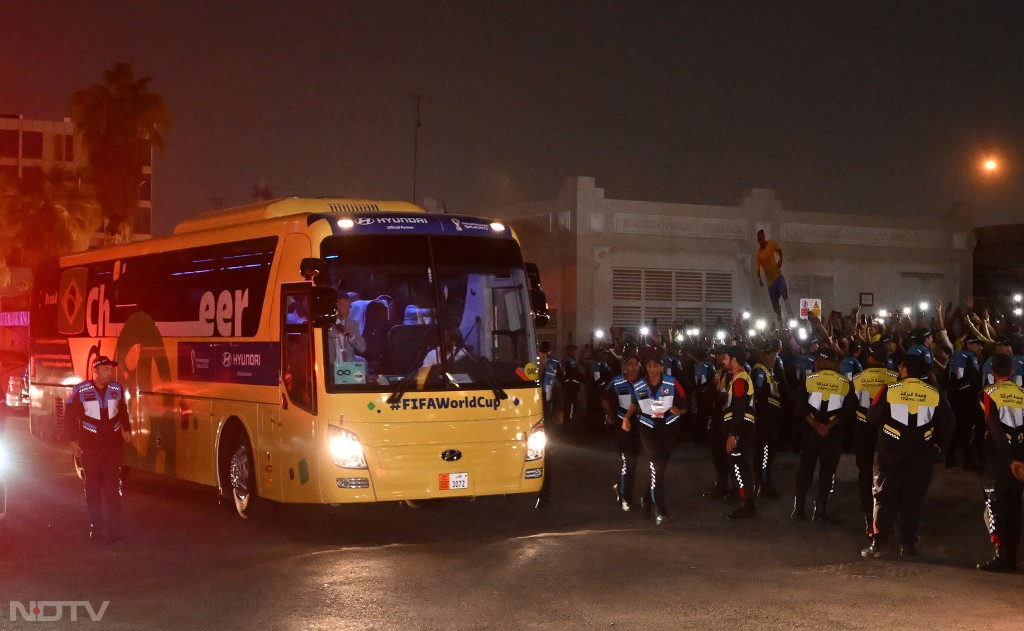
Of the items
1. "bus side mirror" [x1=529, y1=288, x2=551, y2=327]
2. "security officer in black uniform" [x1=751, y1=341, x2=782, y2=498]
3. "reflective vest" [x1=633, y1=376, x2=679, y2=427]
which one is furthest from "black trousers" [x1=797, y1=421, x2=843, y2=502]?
"bus side mirror" [x1=529, y1=288, x2=551, y2=327]

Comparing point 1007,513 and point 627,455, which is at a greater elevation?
point 627,455

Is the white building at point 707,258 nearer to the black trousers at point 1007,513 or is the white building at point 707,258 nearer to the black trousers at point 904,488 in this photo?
the black trousers at point 904,488

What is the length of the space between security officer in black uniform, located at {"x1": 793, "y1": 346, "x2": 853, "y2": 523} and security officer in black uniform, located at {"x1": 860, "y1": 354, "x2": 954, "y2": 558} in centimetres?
181

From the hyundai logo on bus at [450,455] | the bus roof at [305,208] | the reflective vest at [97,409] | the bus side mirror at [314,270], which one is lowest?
the hyundai logo on bus at [450,455]

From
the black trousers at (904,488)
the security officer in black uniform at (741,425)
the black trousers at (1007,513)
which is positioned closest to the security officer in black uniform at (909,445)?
the black trousers at (904,488)

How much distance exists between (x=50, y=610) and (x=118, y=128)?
37.2m

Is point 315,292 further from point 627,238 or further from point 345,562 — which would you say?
point 627,238

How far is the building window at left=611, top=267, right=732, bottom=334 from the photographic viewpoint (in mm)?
37094

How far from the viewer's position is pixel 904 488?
1130 centimetres

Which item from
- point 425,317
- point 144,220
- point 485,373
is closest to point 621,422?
point 485,373

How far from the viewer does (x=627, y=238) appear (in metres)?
37.0

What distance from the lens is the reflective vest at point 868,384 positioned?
41.0ft

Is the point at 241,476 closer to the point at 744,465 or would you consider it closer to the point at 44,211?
the point at 744,465

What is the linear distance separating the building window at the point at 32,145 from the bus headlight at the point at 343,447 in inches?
4022
